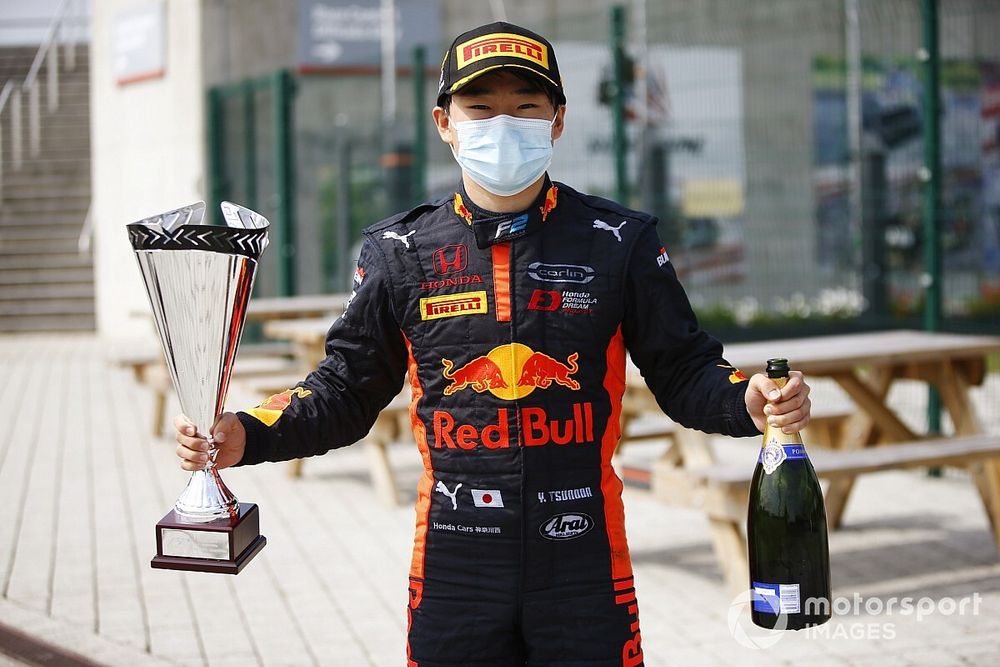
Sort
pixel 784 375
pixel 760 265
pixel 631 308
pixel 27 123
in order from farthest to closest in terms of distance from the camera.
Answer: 1. pixel 27 123
2. pixel 760 265
3. pixel 631 308
4. pixel 784 375

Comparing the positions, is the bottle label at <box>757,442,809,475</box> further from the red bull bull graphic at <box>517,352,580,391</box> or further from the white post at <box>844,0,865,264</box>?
the white post at <box>844,0,865,264</box>

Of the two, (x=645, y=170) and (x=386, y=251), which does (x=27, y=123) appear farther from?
(x=386, y=251)

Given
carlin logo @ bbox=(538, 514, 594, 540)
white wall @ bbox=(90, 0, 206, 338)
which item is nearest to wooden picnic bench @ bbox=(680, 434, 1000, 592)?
carlin logo @ bbox=(538, 514, 594, 540)

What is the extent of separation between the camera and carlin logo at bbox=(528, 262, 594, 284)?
109 inches

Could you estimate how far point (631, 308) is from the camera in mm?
2811

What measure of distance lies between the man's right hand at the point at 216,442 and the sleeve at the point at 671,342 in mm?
839

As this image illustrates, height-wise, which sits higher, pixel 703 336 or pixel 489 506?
pixel 703 336

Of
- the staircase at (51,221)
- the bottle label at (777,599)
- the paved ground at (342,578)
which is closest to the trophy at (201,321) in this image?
the bottle label at (777,599)

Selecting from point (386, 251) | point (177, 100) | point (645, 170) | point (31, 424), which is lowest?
point (31, 424)

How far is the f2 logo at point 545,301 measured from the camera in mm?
2750

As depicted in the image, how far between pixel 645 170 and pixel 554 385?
29.5 ft

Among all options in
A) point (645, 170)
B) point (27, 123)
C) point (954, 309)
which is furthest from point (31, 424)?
point (27, 123)

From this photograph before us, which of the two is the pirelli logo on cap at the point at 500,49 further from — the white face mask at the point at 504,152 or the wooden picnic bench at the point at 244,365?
the wooden picnic bench at the point at 244,365

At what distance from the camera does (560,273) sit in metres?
2.77
